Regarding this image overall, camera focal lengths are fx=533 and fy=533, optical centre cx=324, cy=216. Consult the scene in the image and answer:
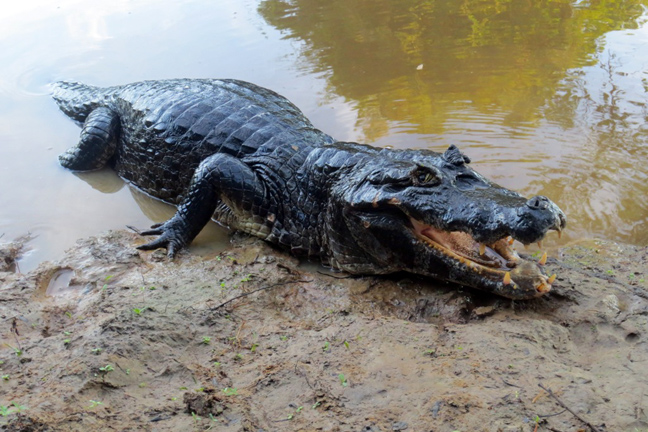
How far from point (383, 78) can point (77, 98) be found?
399 centimetres

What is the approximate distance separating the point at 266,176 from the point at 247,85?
181 centimetres

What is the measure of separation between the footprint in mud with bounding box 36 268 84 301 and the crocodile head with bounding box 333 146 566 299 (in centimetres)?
191

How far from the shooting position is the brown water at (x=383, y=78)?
5078mm

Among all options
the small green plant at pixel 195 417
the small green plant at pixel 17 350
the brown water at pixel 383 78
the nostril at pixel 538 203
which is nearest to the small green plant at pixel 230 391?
the small green plant at pixel 195 417

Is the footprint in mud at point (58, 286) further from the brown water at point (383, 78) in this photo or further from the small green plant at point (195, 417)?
the small green plant at point (195, 417)

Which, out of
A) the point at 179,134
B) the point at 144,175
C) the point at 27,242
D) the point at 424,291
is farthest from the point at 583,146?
the point at 27,242

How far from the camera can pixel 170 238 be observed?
173 inches

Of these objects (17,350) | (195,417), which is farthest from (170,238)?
(195,417)

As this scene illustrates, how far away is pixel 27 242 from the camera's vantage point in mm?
4672

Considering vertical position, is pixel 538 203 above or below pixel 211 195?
above

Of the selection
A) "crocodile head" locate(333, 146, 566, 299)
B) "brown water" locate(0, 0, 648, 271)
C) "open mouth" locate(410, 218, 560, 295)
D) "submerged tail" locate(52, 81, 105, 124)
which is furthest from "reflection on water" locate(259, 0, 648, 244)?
"submerged tail" locate(52, 81, 105, 124)

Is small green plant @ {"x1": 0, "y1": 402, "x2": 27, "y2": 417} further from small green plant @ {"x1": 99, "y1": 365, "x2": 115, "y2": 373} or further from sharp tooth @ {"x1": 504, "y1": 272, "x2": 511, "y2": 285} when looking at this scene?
sharp tooth @ {"x1": 504, "y1": 272, "x2": 511, "y2": 285}

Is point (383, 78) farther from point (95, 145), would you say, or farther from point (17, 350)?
point (17, 350)

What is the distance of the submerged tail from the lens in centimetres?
652
